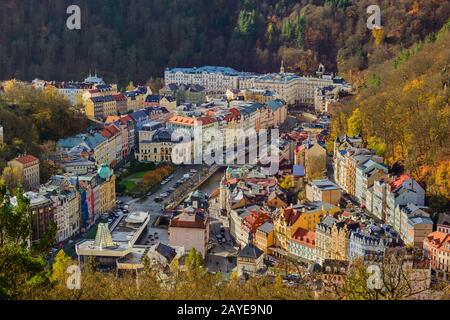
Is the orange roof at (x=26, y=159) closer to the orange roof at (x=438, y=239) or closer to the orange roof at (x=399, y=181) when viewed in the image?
the orange roof at (x=399, y=181)

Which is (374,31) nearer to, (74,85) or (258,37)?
(258,37)

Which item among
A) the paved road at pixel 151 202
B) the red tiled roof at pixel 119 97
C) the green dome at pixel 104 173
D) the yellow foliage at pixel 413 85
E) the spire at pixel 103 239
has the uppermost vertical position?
the yellow foliage at pixel 413 85

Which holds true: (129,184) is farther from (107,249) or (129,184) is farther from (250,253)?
(250,253)

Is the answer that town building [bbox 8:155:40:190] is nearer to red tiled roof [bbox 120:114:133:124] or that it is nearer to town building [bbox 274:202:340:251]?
red tiled roof [bbox 120:114:133:124]

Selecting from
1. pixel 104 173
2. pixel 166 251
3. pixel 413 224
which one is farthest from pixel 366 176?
pixel 104 173

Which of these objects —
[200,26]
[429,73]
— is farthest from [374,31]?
[429,73]

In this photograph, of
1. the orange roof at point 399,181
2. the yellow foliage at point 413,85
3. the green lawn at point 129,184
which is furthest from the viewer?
the green lawn at point 129,184

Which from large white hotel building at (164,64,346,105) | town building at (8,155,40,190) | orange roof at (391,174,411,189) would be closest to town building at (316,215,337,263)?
orange roof at (391,174,411,189)

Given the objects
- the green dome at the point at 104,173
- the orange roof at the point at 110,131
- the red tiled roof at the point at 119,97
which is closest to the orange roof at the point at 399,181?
the green dome at the point at 104,173
